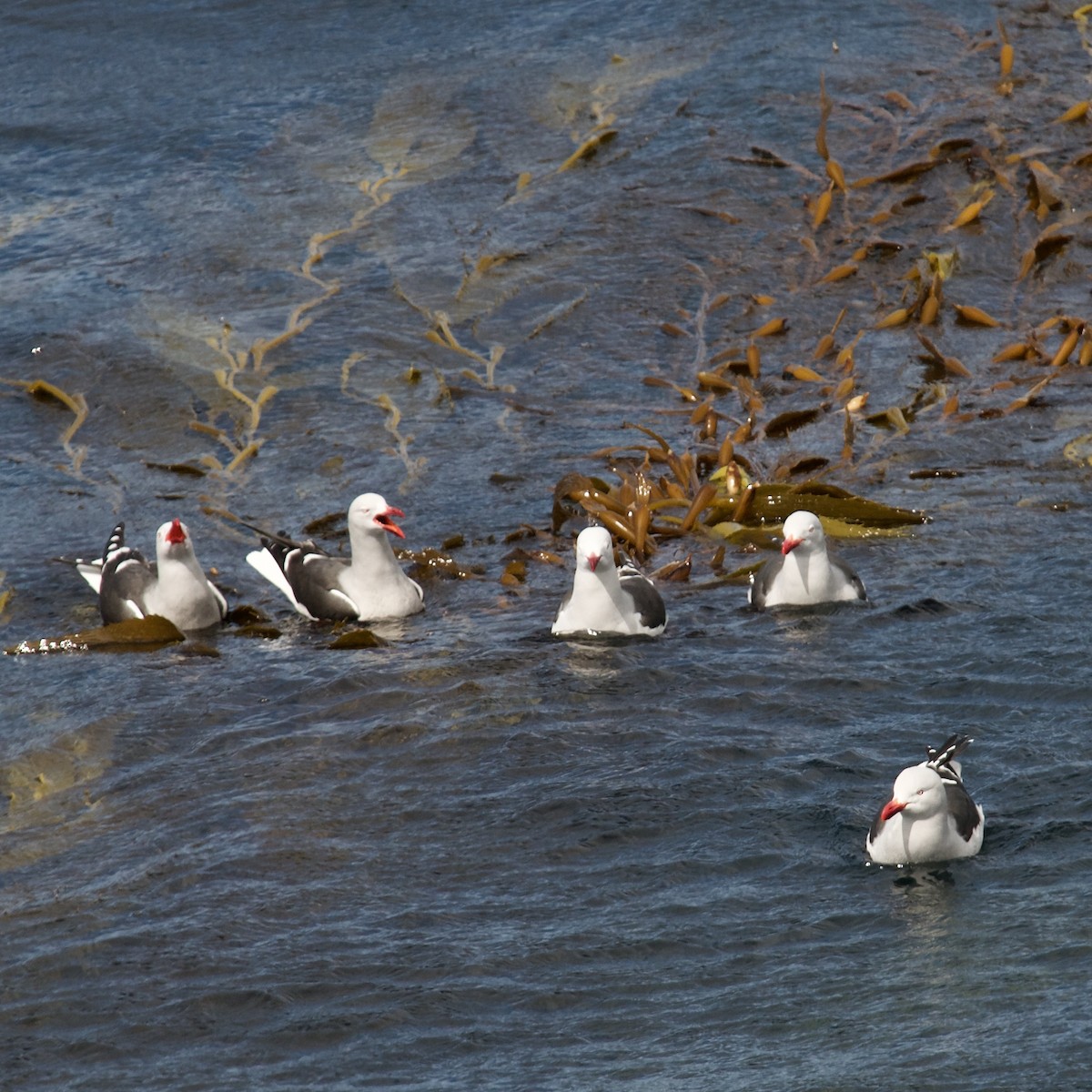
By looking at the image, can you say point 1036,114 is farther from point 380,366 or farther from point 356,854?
point 356,854

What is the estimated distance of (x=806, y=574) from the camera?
9.90 m

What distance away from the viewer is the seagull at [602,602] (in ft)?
31.8

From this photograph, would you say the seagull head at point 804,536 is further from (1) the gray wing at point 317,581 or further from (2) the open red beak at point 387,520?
(1) the gray wing at point 317,581

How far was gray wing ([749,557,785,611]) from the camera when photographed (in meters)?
10.1

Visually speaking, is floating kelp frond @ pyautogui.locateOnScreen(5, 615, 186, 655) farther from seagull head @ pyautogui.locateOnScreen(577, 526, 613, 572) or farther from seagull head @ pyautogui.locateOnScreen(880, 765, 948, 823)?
seagull head @ pyautogui.locateOnScreen(880, 765, 948, 823)

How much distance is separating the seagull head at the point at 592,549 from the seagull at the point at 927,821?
8.69 feet

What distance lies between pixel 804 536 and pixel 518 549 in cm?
197

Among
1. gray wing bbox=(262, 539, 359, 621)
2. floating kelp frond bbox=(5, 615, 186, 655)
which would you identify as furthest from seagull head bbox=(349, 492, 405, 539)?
floating kelp frond bbox=(5, 615, 186, 655)

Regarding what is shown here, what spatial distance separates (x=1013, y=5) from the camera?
19.1 m

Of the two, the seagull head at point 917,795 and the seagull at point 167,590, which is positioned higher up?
the seagull at point 167,590

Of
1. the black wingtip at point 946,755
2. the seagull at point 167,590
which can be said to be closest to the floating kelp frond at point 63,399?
the seagull at point 167,590

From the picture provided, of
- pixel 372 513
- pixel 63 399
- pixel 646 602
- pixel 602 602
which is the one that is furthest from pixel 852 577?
pixel 63 399

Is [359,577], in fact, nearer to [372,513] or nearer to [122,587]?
[372,513]

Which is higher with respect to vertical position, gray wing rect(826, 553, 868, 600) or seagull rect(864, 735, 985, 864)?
gray wing rect(826, 553, 868, 600)
